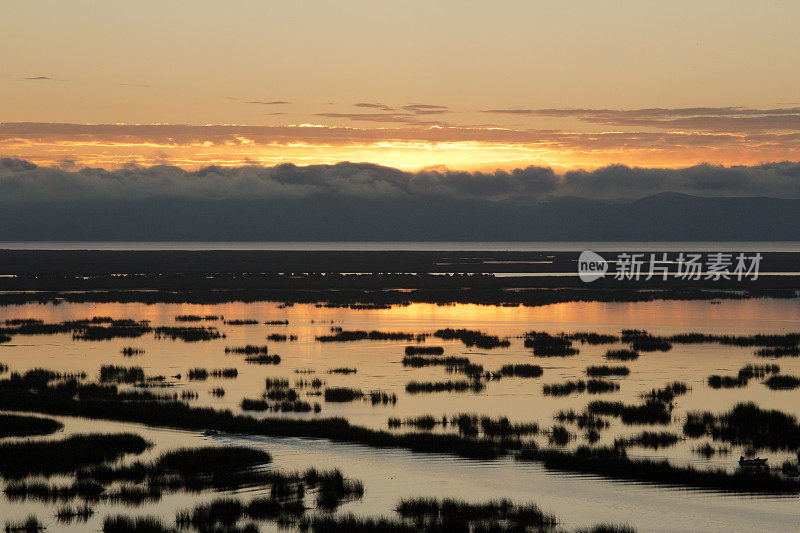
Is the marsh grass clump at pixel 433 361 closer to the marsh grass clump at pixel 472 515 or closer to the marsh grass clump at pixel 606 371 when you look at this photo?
the marsh grass clump at pixel 606 371

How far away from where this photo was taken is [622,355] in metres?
47.8

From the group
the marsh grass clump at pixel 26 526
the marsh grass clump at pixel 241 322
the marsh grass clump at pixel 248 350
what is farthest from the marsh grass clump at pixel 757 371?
the marsh grass clump at pixel 241 322

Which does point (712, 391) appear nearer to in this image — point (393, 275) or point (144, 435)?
point (144, 435)

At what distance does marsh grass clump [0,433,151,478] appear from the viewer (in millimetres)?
24328

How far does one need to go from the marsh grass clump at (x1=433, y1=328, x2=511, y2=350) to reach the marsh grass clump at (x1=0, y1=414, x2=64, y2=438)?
85.6 feet

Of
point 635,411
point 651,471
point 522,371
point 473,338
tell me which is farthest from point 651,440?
point 473,338

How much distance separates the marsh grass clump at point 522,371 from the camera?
41250 millimetres

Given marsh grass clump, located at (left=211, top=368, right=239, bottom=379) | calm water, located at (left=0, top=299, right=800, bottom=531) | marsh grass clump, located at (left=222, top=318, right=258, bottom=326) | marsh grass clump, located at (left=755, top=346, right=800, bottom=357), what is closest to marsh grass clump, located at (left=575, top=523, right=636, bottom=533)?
calm water, located at (left=0, top=299, right=800, bottom=531)

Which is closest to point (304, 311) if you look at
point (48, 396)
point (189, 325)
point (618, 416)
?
point (189, 325)

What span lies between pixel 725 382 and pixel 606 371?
5.23 m

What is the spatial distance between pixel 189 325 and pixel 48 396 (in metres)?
28.6

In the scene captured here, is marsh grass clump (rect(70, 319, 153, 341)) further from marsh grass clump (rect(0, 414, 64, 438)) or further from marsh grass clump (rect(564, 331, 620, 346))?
marsh grass clump (rect(0, 414, 64, 438))

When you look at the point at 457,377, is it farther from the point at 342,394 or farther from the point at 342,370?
the point at 342,394

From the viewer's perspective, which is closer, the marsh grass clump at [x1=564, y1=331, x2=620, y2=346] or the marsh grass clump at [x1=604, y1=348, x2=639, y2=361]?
the marsh grass clump at [x1=604, y1=348, x2=639, y2=361]
